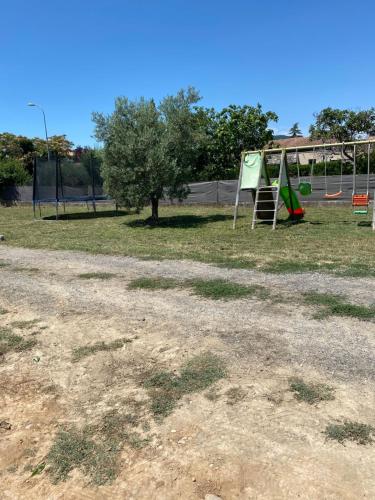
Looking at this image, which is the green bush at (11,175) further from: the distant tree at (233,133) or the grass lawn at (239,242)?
the grass lawn at (239,242)

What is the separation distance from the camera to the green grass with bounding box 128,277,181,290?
6102mm

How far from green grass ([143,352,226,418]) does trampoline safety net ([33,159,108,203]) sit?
→ 17340 millimetres

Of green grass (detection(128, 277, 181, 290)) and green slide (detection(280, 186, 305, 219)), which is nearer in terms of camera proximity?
green grass (detection(128, 277, 181, 290))

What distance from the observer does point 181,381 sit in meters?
Answer: 3.33

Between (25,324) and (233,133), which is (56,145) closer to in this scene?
(233,133)

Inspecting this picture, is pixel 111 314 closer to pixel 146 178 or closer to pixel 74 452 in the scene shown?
pixel 74 452

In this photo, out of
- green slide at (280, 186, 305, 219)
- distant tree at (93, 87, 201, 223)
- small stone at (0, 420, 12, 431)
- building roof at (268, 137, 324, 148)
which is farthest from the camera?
building roof at (268, 137, 324, 148)

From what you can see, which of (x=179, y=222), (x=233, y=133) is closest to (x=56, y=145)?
(x=233, y=133)

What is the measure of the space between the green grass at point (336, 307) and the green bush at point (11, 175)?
104ft

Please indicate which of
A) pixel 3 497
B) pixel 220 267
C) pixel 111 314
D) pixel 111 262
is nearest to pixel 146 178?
pixel 111 262

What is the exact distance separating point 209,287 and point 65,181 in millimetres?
16302

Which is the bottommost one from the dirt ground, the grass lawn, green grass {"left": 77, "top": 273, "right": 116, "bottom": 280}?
the dirt ground

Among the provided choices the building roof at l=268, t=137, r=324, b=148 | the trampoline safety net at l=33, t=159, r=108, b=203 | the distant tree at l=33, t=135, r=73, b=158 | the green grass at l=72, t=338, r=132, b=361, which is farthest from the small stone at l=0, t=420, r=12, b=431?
the distant tree at l=33, t=135, r=73, b=158

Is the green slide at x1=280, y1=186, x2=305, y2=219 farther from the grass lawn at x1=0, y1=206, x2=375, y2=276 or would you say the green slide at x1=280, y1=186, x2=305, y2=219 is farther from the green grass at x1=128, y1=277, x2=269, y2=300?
the green grass at x1=128, y1=277, x2=269, y2=300
